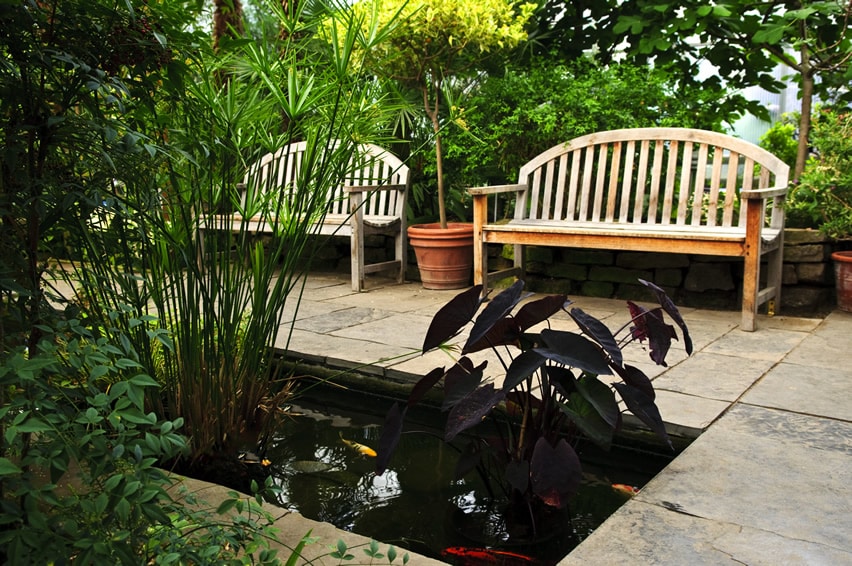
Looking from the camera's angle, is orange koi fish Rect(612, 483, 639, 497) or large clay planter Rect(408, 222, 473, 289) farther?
large clay planter Rect(408, 222, 473, 289)

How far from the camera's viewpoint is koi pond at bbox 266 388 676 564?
2.03m

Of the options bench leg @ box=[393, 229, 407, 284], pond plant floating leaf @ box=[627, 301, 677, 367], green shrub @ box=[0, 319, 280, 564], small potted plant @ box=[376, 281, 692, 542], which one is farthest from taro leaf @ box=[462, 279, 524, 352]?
bench leg @ box=[393, 229, 407, 284]

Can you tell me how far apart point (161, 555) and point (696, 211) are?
12.5ft

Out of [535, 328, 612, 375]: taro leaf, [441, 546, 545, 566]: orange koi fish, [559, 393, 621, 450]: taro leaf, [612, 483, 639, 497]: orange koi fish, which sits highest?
[535, 328, 612, 375]: taro leaf

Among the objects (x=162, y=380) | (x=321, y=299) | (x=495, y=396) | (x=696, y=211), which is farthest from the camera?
(x=321, y=299)

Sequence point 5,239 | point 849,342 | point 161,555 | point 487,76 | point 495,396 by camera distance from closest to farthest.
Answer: point 161,555 < point 5,239 < point 495,396 < point 849,342 < point 487,76

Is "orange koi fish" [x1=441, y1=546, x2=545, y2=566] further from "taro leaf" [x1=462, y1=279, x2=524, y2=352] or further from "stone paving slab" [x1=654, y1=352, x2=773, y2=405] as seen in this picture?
"stone paving slab" [x1=654, y1=352, x2=773, y2=405]

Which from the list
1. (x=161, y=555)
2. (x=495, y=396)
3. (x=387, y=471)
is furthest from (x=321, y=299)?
(x=161, y=555)

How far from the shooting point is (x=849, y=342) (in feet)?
11.9

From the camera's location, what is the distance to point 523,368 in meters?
1.78

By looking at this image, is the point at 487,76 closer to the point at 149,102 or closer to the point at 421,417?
the point at 421,417

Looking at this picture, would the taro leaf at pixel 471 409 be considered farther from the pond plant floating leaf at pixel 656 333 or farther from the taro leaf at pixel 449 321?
the pond plant floating leaf at pixel 656 333

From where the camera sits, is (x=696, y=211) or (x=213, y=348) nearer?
(x=213, y=348)

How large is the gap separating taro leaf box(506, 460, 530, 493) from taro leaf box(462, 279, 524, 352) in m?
0.32
